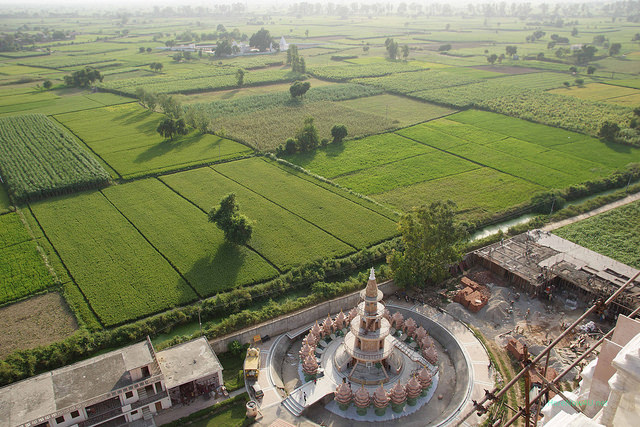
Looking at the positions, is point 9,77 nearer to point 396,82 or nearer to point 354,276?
point 396,82

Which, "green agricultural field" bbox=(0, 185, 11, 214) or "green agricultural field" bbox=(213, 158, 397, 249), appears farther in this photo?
"green agricultural field" bbox=(0, 185, 11, 214)

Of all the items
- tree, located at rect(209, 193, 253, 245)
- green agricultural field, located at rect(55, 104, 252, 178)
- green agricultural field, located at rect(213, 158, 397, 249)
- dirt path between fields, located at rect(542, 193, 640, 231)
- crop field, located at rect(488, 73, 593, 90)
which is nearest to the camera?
tree, located at rect(209, 193, 253, 245)

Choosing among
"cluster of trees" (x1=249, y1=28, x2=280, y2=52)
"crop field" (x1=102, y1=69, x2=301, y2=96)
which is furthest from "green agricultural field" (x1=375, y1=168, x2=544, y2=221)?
"cluster of trees" (x1=249, y1=28, x2=280, y2=52)

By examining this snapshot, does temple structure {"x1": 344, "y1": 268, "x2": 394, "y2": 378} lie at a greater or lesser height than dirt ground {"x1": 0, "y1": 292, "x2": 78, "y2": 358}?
greater

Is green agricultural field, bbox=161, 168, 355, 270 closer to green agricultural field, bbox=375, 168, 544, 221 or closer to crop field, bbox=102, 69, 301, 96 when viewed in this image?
green agricultural field, bbox=375, 168, 544, 221

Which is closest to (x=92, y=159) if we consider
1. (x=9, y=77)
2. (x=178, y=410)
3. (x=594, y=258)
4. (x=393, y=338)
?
(x=178, y=410)

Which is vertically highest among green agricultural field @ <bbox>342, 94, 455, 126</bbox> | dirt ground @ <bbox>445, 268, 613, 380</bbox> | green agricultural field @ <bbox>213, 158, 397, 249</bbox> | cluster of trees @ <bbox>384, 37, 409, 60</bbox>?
cluster of trees @ <bbox>384, 37, 409, 60</bbox>

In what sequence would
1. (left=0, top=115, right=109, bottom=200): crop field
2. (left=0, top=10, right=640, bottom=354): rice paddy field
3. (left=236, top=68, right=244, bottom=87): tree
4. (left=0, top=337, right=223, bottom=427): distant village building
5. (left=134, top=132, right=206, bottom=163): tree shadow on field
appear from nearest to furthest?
1. (left=0, top=337, right=223, bottom=427): distant village building
2. (left=0, top=10, right=640, bottom=354): rice paddy field
3. (left=0, top=115, right=109, bottom=200): crop field
4. (left=134, top=132, right=206, bottom=163): tree shadow on field
5. (left=236, top=68, right=244, bottom=87): tree

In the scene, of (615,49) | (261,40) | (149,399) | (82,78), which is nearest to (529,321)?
(149,399)
